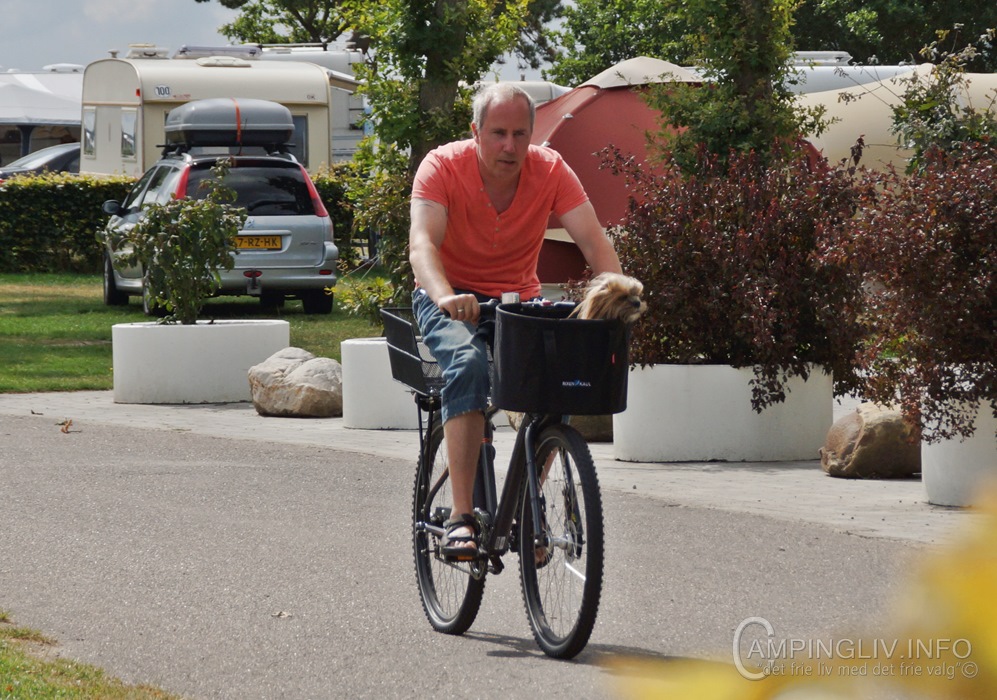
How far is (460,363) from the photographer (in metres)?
4.25

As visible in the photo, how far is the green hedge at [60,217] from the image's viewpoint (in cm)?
2427

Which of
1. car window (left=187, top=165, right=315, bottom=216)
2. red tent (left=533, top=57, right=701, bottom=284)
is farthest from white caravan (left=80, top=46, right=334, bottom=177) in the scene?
red tent (left=533, top=57, right=701, bottom=284)

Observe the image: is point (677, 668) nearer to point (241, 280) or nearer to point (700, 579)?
point (700, 579)

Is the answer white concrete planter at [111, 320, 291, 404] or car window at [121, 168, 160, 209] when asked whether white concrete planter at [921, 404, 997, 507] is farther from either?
car window at [121, 168, 160, 209]

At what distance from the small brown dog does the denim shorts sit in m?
0.37

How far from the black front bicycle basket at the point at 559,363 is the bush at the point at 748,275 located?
13.4 feet

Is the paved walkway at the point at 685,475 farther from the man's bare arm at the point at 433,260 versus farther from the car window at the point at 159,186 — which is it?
the car window at the point at 159,186

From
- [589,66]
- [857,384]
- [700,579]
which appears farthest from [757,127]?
[589,66]

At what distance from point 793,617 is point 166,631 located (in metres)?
1.95

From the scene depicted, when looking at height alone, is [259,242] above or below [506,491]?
above

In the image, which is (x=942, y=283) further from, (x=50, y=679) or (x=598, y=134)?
(x=598, y=134)

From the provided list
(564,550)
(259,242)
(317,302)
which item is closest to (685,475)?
(564,550)

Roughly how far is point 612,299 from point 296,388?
23.4ft

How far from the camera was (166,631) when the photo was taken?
182 inches
